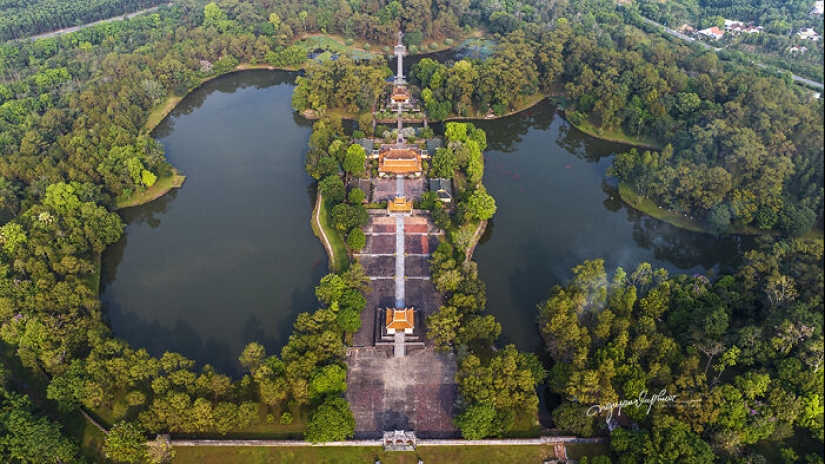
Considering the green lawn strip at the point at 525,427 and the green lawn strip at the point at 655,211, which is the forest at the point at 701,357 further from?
the green lawn strip at the point at 655,211


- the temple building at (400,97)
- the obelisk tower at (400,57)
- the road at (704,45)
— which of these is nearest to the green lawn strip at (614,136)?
the temple building at (400,97)

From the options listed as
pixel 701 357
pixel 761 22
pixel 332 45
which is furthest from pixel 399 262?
pixel 761 22

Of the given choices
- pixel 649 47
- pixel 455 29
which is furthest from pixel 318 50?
pixel 649 47

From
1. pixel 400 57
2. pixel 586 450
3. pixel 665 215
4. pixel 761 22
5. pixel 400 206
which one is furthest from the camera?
pixel 761 22

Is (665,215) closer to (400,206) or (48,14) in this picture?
(400,206)

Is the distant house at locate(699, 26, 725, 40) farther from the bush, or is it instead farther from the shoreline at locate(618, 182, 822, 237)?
the bush

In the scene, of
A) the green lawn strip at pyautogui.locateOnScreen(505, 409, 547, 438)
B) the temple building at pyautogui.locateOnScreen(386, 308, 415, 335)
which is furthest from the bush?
the green lawn strip at pyautogui.locateOnScreen(505, 409, 547, 438)
